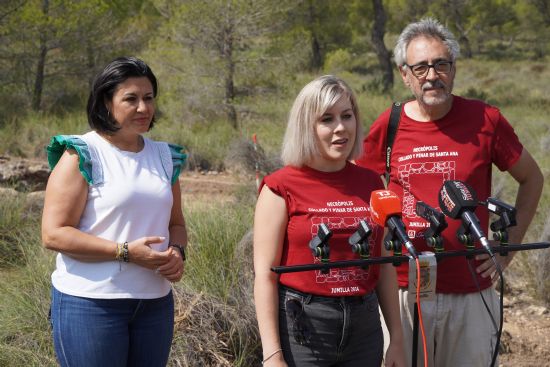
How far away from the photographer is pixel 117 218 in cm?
278

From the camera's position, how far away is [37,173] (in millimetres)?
9453

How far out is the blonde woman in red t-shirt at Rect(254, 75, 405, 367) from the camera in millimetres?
2666

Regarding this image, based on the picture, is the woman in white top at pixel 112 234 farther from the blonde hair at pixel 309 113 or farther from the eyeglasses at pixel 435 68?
the eyeglasses at pixel 435 68

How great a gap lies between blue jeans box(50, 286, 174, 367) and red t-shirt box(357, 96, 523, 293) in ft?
3.81

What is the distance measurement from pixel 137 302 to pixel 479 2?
3806cm

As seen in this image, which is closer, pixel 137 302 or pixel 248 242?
pixel 137 302

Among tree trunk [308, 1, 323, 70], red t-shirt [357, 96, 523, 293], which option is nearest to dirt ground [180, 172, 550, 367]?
red t-shirt [357, 96, 523, 293]

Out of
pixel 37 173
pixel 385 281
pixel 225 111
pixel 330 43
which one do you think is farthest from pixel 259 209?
pixel 330 43

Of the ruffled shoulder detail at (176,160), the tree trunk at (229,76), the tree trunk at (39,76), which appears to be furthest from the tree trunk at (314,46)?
the ruffled shoulder detail at (176,160)

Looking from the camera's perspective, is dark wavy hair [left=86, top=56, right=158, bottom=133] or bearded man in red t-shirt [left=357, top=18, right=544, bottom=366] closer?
dark wavy hair [left=86, top=56, right=158, bottom=133]

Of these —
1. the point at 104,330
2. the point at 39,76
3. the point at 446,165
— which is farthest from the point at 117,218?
the point at 39,76

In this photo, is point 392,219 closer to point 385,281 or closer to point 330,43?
point 385,281

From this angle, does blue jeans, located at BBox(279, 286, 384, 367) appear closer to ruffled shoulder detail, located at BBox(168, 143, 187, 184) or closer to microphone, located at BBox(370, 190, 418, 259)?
microphone, located at BBox(370, 190, 418, 259)

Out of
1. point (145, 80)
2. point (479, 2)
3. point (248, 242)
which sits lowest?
point (248, 242)
